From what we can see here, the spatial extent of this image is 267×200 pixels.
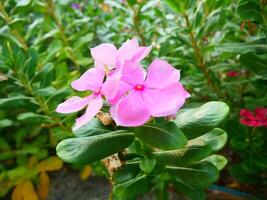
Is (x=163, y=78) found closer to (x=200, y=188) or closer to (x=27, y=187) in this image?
(x=200, y=188)

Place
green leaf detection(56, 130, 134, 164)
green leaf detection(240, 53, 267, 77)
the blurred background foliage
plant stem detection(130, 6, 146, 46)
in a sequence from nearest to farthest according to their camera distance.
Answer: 1. green leaf detection(56, 130, 134, 164)
2. green leaf detection(240, 53, 267, 77)
3. the blurred background foliage
4. plant stem detection(130, 6, 146, 46)

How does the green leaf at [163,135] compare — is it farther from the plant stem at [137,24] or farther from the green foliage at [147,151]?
the plant stem at [137,24]

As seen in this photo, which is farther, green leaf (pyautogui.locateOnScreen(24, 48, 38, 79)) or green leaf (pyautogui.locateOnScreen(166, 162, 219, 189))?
green leaf (pyautogui.locateOnScreen(24, 48, 38, 79))

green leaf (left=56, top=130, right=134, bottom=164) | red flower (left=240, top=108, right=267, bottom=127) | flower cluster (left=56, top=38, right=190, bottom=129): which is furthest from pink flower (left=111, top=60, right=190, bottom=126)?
red flower (left=240, top=108, right=267, bottom=127)

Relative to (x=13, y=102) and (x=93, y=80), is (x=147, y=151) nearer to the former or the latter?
(x=93, y=80)

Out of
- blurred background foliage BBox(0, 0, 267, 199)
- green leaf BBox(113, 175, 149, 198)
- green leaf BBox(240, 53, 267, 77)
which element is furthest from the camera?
blurred background foliage BBox(0, 0, 267, 199)

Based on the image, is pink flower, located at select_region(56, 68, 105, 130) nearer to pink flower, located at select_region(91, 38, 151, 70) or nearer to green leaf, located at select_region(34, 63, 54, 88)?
pink flower, located at select_region(91, 38, 151, 70)

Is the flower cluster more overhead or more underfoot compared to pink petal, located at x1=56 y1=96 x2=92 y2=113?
more overhead

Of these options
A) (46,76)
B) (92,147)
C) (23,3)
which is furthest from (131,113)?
(23,3)
